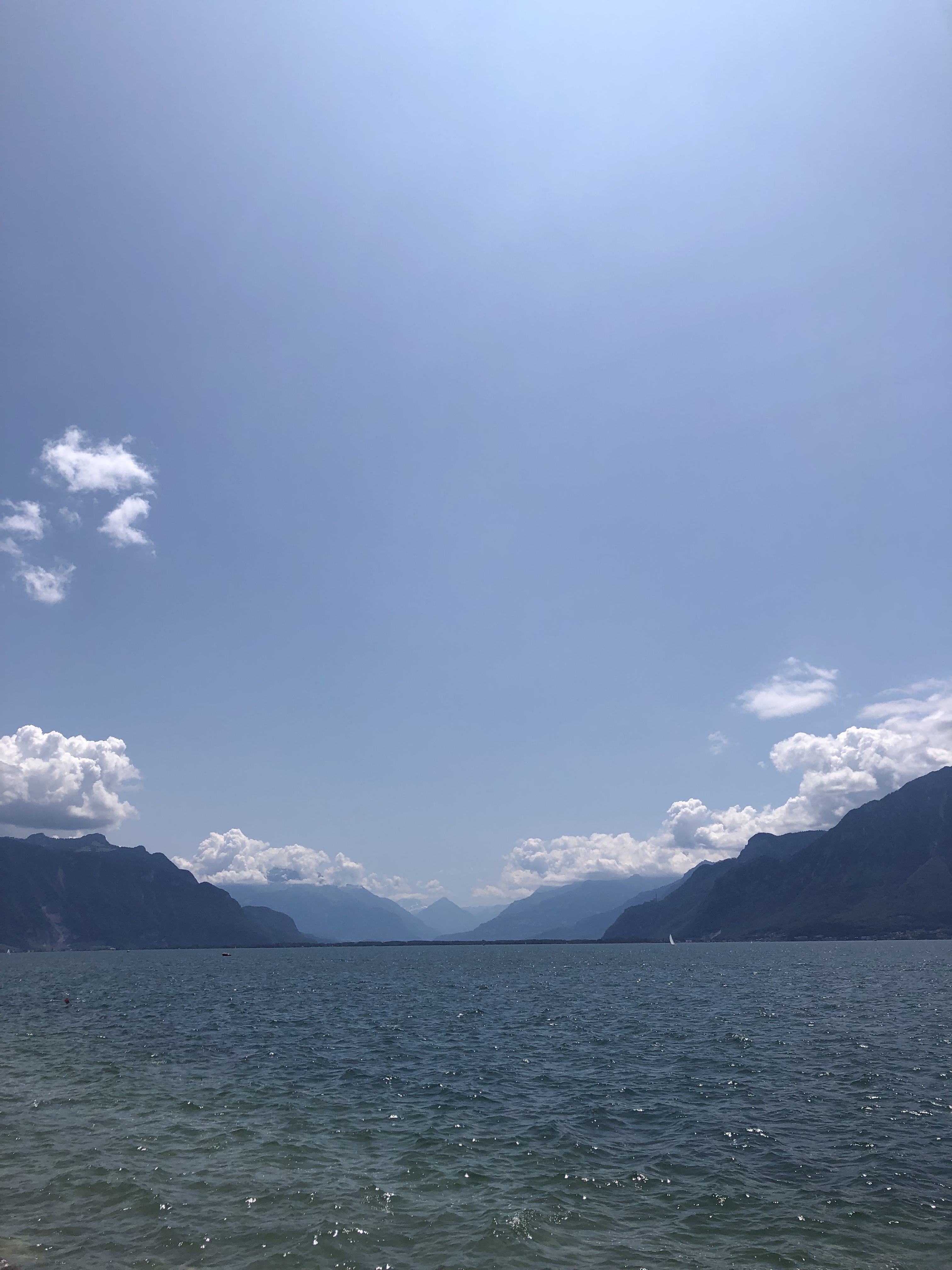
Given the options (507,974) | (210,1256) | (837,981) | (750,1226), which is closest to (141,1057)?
(210,1256)

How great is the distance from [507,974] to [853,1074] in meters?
137

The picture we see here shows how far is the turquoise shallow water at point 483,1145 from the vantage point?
23234 mm

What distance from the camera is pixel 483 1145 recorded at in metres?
32.7

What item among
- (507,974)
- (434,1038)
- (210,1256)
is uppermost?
(210,1256)

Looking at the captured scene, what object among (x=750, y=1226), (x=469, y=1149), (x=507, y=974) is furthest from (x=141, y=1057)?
(x=507, y=974)

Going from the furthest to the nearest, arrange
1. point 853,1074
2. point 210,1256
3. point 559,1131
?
point 853,1074
point 559,1131
point 210,1256

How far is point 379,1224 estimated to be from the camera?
80.6 feet

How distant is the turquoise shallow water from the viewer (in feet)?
76.2

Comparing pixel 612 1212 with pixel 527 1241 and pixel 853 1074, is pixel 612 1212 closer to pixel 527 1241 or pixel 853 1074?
pixel 527 1241

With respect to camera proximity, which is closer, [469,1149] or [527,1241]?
[527,1241]

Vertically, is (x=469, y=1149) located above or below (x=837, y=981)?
above

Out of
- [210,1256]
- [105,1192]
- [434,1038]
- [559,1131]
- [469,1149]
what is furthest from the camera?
[434,1038]

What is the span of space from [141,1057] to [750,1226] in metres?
48.7

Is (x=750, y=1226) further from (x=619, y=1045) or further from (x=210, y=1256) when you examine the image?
(x=619, y=1045)
